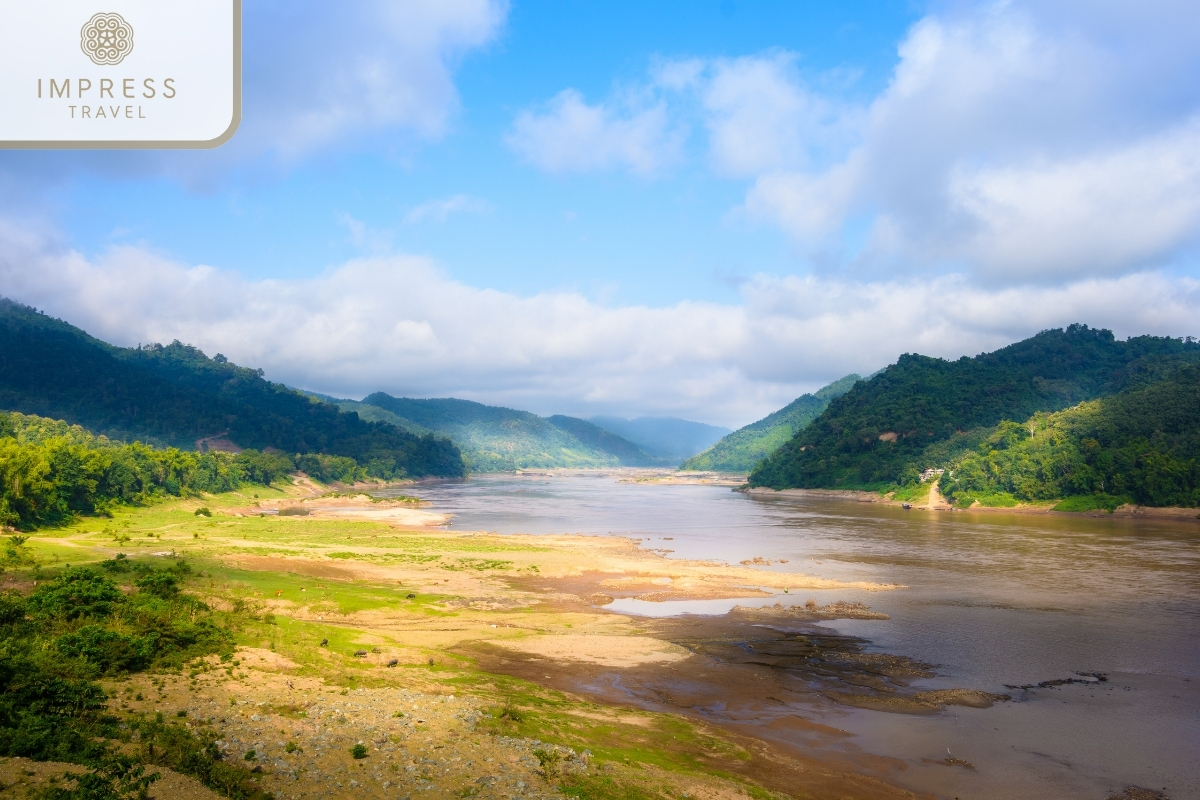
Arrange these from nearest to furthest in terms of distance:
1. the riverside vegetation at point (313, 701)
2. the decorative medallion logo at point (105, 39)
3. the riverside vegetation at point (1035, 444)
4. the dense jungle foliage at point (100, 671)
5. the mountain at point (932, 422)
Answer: the decorative medallion logo at point (105, 39), the dense jungle foliage at point (100, 671), the riverside vegetation at point (313, 701), the riverside vegetation at point (1035, 444), the mountain at point (932, 422)

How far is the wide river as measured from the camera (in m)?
23.4

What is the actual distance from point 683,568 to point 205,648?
41939 millimetres

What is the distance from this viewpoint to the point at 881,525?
10288cm

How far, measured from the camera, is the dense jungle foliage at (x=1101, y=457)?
11344 centimetres

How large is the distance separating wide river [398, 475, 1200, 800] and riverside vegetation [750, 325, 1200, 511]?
60.3ft

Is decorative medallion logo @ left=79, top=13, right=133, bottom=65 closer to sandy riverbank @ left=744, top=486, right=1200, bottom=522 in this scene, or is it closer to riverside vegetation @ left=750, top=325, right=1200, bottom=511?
sandy riverbank @ left=744, top=486, right=1200, bottom=522

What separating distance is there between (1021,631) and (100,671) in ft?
145

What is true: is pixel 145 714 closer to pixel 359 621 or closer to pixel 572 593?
pixel 359 621

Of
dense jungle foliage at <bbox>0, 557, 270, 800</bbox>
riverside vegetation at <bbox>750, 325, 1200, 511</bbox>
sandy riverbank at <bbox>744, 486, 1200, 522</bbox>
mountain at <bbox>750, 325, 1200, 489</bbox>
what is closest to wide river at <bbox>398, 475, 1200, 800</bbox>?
sandy riverbank at <bbox>744, 486, 1200, 522</bbox>

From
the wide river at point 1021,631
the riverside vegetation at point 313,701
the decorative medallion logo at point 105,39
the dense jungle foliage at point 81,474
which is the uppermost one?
the decorative medallion logo at point 105,39

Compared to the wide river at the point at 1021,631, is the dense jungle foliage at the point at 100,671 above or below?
above

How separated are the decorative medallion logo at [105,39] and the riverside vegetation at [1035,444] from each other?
141510 mm

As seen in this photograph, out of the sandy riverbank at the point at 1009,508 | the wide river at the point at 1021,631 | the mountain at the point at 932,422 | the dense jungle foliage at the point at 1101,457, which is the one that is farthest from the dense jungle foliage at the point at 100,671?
the mountain at the point at 932,422

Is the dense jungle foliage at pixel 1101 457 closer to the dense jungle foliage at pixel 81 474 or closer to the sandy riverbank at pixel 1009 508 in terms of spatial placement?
the sandy riverbank at pixel 1009 508
